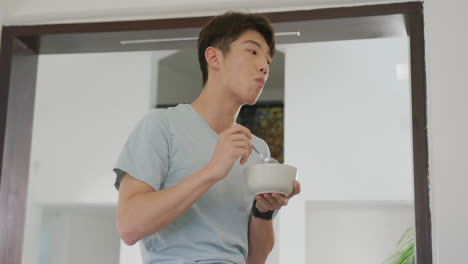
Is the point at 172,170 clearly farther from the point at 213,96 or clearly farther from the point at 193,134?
the point at 213,96

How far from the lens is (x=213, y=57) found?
1469 mm

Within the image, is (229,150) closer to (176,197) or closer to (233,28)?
(176,197)

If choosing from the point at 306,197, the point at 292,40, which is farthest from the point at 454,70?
the point at 306,197

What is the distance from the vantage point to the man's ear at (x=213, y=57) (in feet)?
4.78

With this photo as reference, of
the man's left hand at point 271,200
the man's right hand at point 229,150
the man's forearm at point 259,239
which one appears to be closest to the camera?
the man's right hand at point 229,150

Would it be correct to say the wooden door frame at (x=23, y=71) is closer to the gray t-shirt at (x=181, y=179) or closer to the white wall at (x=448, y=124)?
the white wall at (x=448, y=124)

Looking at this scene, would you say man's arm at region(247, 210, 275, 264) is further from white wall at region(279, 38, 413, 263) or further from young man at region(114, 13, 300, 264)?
white wall at region(279, 38, 413, 263)

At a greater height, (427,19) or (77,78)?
(77,78)

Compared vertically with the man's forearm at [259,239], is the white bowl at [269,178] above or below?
above

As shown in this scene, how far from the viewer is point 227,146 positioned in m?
1.17

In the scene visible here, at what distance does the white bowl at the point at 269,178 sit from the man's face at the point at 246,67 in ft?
0.64

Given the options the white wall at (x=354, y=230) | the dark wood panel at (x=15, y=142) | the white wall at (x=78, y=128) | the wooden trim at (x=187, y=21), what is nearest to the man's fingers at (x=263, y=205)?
the wooden trim at (x=187, y=21)

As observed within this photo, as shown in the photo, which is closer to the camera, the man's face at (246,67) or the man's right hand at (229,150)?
the man's right hand at (229,150)

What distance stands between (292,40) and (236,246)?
1255 mm
